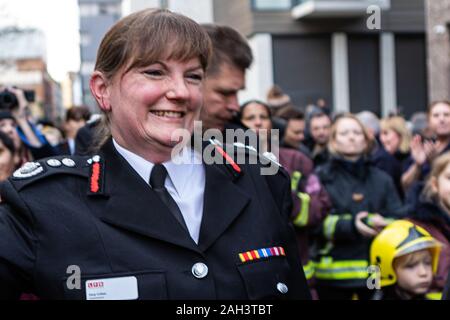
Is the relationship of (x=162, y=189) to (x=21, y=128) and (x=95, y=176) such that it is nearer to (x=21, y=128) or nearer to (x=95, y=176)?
(x=95, y=176)

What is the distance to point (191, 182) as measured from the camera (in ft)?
6.93

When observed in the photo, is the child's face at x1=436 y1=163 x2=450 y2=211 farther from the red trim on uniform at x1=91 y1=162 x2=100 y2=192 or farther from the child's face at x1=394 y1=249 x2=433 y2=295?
the red trim on uniform at x1=91 y1=162 x2=100 y2=192

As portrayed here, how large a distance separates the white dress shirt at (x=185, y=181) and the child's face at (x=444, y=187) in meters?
2.39

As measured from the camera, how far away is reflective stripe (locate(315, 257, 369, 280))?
470 centimetres

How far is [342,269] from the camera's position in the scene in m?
4.71

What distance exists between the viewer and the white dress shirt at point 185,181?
2033mm

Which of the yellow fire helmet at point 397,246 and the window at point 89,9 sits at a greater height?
the window at point 89,9

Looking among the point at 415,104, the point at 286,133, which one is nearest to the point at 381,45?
the point at 415,104

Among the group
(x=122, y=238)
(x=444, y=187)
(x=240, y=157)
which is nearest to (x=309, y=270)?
(x=444, y=187)

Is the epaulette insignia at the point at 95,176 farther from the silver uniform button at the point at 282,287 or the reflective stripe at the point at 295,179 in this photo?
the reflective stripe at the point at 295,179

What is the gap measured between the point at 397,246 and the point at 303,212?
572 millimetres

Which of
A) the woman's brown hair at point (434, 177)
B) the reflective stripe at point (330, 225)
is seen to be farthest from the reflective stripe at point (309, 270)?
the woman's brown hair at point (434, 177)

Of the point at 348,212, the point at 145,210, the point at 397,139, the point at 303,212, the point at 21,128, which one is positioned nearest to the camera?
the point at 145,210
